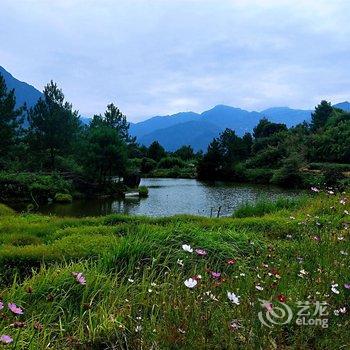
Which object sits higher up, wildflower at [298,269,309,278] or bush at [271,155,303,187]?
wildflower at [298,269,309,278]

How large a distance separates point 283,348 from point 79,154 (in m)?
40.5

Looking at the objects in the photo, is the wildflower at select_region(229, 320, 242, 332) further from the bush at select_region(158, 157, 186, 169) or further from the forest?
the bush at select_region(158, 157, 186, 169)

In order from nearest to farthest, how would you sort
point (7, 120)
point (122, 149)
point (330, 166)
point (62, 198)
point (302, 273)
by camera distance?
1. point (302, 273)
2. point (62, 198)
3. point (7, 120)
4. point (122, 149)
5. point (330, 166)

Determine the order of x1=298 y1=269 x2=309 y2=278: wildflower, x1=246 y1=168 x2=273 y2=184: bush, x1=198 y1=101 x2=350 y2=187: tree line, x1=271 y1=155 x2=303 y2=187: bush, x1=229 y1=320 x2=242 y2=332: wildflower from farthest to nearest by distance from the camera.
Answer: x1=246 y1=168 x2=273 y2=184: bush, x1=198 y1=101 x2=350 y2=187: tree line, x1=271 y1=155 x2=303 y2=187: bush, x1=298 y1=269 x2=309 y2=278: wildflower, x1=229 y1=320 x2=242 y2=332: wildflower

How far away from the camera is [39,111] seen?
4425 centimetres

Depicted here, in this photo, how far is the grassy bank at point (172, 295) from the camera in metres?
2.64

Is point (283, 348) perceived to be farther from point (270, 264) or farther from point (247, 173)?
point (247, 173)

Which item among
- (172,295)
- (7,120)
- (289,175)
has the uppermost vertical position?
(7,120)

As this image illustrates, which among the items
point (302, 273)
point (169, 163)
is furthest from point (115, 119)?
point (302, 273)

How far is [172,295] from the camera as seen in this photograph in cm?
323

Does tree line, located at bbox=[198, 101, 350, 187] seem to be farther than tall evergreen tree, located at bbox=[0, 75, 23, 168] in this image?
Yes

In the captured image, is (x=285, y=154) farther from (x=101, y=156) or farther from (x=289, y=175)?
(x=101, y=156)

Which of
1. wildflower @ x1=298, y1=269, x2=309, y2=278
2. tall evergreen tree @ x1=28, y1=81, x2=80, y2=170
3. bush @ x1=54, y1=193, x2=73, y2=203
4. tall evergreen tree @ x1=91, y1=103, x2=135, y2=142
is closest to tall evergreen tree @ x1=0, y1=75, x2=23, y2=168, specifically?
tall evergreen tree @ x1=28, y1=81, x2=80, y2=170

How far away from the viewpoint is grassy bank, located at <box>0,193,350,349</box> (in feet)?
8.66
